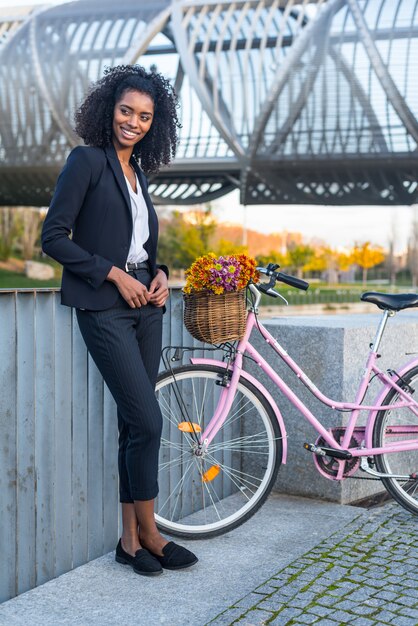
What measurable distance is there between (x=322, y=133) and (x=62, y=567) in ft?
161

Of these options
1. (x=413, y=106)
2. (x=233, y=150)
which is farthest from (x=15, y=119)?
(x=413, y=106)

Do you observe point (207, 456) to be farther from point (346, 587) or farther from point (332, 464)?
point (346, 587)

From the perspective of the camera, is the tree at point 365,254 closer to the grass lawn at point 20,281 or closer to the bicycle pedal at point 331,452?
the grass lawn at point 20,281

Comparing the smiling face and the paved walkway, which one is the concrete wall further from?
the smiling face

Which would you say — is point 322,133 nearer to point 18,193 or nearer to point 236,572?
point 18,193

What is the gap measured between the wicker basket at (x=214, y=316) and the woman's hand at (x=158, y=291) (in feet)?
0.68

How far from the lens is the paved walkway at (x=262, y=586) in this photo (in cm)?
298

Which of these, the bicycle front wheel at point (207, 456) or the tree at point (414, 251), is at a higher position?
the tree at point (414, 251)

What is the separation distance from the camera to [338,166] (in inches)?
1954

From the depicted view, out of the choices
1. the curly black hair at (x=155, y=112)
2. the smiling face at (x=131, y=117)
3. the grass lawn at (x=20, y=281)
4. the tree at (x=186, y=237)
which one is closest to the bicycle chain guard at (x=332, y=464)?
the curly black hair at (x=155, y=112)

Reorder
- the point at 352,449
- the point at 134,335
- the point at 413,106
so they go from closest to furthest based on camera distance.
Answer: the point at 134,335 < the point at 352,449 < the point at 413,106

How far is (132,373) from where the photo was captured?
3.25 m

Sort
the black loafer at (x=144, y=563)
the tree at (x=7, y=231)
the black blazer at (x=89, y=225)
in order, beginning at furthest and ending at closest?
the tree at (x=7, y=231)
the black loafer at (x=144, y=563)
the black blazer at (x=89, y=225)

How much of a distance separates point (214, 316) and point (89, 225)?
0.66 meters
